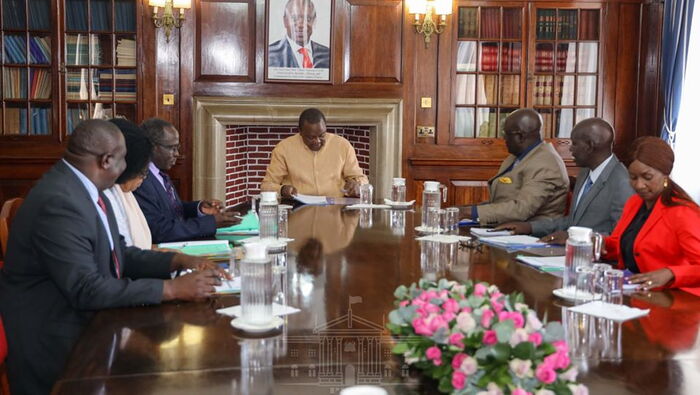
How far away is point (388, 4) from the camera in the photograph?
698 centimetres

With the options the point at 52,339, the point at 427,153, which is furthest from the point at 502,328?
the point at 427,153

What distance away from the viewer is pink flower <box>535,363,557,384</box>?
1393 mm

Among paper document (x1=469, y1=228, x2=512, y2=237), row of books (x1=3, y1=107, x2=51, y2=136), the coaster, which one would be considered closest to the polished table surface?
the coaster

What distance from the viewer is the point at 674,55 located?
6465 millimetres

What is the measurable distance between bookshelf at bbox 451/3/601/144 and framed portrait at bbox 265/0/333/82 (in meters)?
1.14

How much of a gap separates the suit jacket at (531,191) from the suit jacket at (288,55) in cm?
284

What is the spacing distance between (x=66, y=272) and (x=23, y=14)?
5.25 m

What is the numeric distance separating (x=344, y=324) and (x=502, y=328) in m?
0.70

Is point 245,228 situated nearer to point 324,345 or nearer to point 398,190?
point 398,190

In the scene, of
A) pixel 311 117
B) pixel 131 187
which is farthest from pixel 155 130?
pixel 311 117

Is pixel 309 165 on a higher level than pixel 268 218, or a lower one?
higher

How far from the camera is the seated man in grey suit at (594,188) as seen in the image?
3.76 m

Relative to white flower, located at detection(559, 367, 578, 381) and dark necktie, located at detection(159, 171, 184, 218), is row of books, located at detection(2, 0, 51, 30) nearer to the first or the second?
dark necktie, located at detection(159, 171, 184, 218)

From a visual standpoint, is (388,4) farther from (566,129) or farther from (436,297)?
(436,297)
